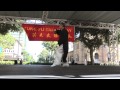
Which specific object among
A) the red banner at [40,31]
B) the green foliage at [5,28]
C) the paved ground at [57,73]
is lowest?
the paved ground at [57,73]

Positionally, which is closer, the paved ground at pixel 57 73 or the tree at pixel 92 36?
the paved ground at pixel 57 73

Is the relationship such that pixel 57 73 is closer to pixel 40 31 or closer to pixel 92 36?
pixel 40 31

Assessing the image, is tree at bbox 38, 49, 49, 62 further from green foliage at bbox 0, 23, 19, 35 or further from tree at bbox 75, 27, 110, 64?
green foliage at bbox 0, 23, 19, 35

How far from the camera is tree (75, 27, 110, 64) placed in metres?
27.3

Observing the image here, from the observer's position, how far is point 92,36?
28766 mm

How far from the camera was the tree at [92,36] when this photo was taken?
27.3m

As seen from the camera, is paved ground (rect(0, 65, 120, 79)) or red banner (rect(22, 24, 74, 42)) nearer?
paved ground (rect(0, 65, 120, 79))

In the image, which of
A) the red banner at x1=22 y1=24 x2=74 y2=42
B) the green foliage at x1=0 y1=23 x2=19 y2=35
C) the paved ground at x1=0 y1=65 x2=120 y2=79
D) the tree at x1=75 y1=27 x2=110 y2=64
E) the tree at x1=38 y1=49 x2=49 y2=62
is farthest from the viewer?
the tree at x1=38 y1=49 x2=49 y2=62

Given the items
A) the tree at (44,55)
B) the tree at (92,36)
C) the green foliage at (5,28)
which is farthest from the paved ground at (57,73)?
the tree at (44,55)

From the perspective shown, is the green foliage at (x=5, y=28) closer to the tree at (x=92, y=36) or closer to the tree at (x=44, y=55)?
the tree at (x=92, y=36)

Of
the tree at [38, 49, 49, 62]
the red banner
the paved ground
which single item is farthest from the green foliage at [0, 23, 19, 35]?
the tree at [38, 49, 49, 62]
